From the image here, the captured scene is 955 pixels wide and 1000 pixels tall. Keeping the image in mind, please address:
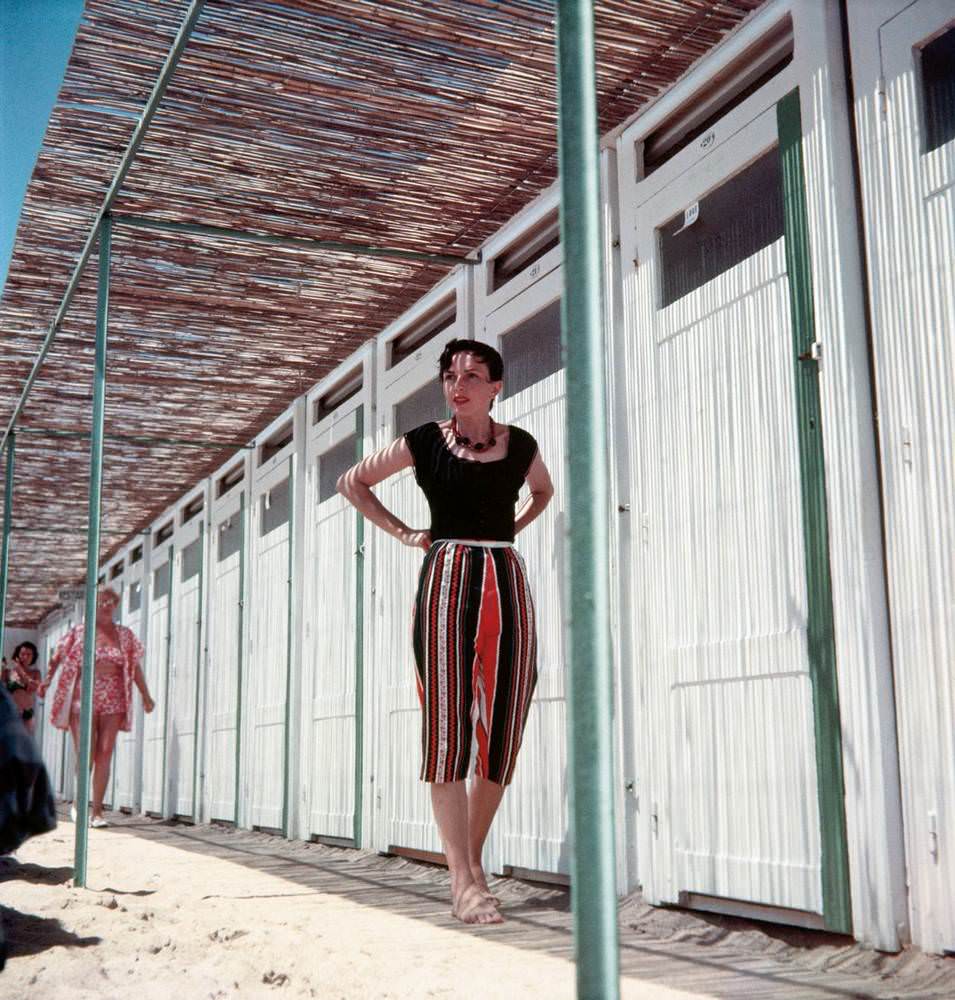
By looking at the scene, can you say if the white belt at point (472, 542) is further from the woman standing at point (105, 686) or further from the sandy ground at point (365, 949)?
Result: the woman standing at point (105, 686)

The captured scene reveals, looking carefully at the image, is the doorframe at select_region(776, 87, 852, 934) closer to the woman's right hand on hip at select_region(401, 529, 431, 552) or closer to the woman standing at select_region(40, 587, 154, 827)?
the woman's right hand on hip at select_region(401, 529, 431, 552)

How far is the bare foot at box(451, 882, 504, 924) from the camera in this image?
3412mm

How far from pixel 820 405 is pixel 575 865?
80.8 inches

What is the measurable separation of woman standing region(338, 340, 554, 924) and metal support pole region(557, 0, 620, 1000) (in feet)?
6.52

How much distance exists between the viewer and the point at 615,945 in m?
1.32

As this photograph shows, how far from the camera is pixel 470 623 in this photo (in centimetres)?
341

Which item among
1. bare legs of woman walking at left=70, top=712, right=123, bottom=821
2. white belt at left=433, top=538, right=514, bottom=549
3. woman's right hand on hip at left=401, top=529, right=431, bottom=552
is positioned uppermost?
woman's right hand on hip at left=401, top=529, right=431, bottom=552

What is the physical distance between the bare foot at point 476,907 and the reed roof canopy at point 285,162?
8.05ft

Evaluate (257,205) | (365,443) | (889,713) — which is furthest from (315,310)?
(889,713)

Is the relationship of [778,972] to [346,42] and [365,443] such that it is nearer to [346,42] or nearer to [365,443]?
[346,42]

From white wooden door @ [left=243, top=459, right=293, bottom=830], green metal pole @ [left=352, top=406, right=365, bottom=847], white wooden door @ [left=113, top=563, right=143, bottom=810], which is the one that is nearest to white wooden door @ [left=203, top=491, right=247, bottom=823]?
white wooden door @ [left=243, top=459, right=293, bottom=830]

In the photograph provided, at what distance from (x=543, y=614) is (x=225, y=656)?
194 inches

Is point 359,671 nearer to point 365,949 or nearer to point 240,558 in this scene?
point 240,558

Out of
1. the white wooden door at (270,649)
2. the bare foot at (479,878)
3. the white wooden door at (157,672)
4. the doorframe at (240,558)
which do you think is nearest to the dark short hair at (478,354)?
the bare foot at (479,878)
